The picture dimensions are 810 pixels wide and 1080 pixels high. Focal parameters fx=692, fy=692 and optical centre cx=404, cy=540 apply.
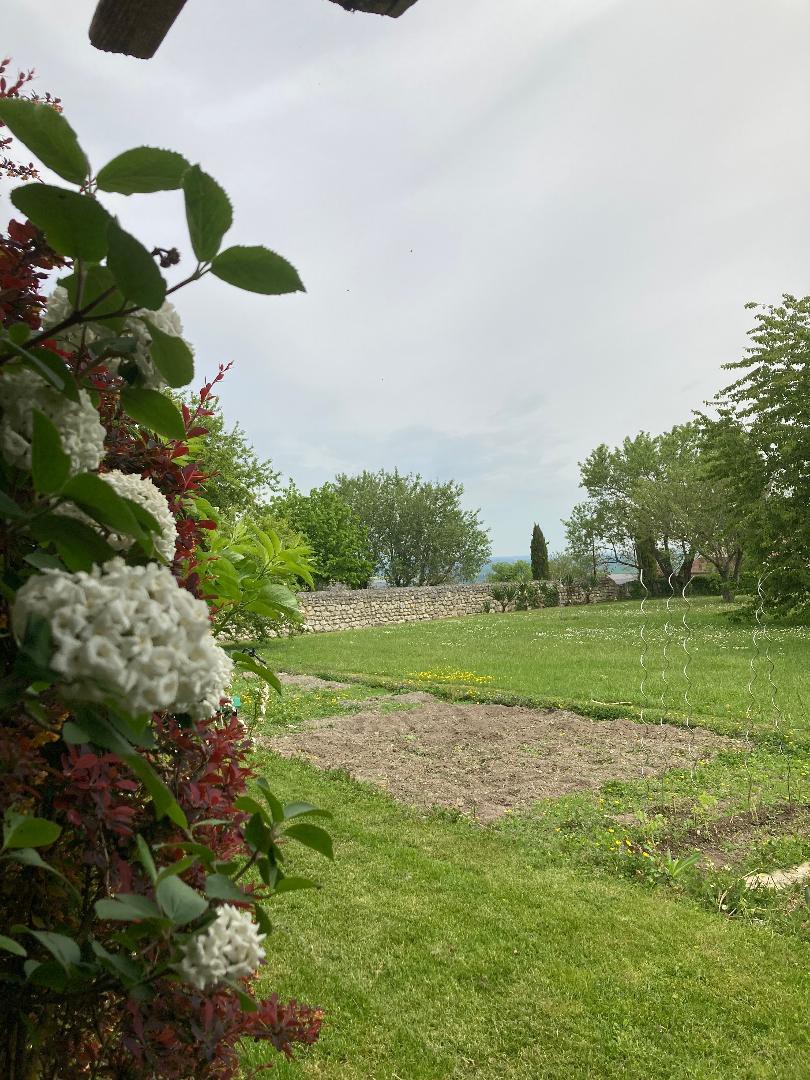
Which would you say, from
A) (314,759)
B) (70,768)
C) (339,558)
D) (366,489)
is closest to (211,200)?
(70,768)

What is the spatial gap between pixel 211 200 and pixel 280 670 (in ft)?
33.9

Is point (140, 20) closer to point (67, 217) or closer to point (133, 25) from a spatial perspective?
point (133, 25)

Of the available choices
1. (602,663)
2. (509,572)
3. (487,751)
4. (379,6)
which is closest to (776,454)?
(602,663)

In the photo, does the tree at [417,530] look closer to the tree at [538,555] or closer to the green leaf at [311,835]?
the tree at [538,555]

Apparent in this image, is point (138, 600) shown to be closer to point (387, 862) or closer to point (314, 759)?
point (387, 862)

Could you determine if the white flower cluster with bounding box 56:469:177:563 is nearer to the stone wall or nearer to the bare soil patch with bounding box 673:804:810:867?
the bare soil patch with bounding box 673:804:810:867

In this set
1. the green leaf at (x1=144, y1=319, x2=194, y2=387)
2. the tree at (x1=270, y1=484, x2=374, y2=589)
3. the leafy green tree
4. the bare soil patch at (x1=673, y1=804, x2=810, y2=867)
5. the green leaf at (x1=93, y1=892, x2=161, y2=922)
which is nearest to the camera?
the green leaf at (x1=93, y1=892, x2=161, y2=922)

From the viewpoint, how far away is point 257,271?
31.5 inches

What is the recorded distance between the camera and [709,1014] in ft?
7.89

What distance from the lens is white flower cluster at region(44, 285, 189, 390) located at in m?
0.85

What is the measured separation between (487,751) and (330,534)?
2497 centimetres

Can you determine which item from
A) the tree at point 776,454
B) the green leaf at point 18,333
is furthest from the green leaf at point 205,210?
the tree at point 776,454

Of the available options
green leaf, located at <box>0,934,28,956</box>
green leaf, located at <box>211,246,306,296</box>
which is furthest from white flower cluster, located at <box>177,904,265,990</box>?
green leaf, located at <box>211,246,306,296</box>

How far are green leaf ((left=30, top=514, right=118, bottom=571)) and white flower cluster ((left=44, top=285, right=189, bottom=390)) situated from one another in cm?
25
